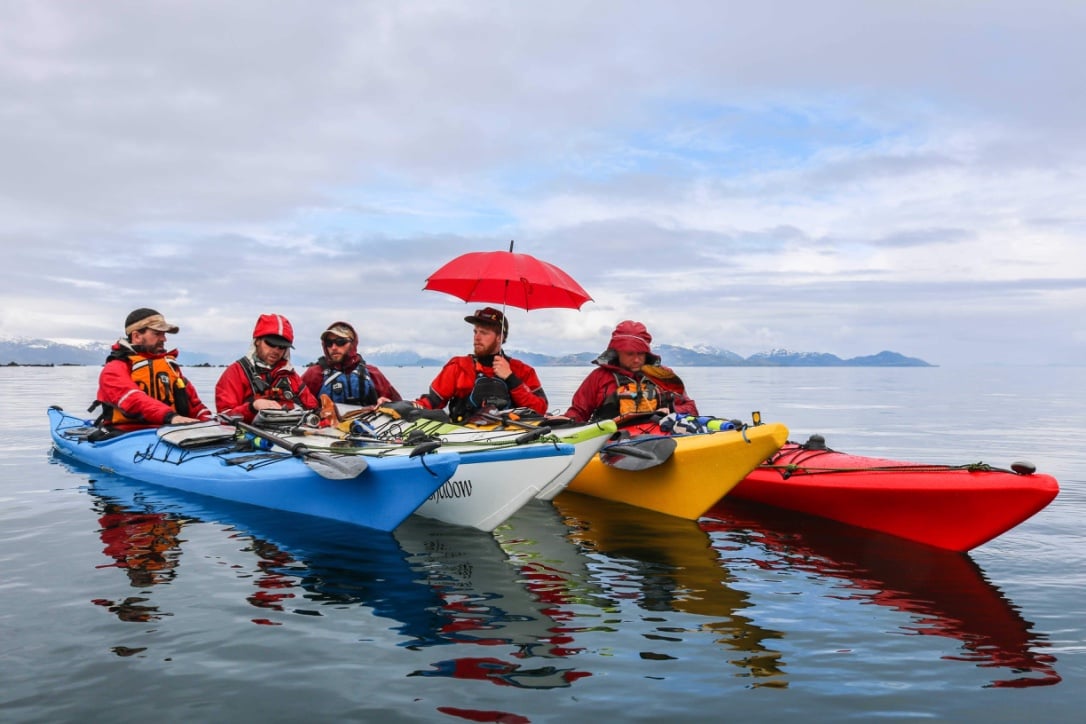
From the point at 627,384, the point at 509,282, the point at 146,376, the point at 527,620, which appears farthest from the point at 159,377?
the point at 527,620

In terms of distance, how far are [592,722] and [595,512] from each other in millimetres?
5866

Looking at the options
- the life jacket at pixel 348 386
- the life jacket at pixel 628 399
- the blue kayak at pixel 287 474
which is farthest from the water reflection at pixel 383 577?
the life jacket at pixel 628 399

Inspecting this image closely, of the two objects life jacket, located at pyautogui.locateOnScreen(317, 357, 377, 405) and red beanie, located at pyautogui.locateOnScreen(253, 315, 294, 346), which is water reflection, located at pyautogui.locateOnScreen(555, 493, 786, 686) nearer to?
life jacket, located at pyautogui.locateOnScreen(317, 357, 377, 405)

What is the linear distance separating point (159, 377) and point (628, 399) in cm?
639

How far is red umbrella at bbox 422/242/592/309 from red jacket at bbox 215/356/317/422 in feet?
7.65

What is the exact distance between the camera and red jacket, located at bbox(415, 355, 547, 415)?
34.7 ft

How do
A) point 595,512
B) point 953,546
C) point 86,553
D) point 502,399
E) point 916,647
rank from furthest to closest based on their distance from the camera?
point 502,399, point 595,512, point 953,546, point 86,553, point 916,647

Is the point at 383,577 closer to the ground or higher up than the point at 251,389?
closer to the ground

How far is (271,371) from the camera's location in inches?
420

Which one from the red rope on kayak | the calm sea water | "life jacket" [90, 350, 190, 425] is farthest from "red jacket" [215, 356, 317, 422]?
the red rope on kayak

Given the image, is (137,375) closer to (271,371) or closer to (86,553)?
(271,371)

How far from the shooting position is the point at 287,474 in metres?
8.24

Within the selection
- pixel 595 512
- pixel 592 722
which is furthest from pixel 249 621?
pixel 595 512

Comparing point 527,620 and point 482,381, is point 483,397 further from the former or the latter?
point 527,620
